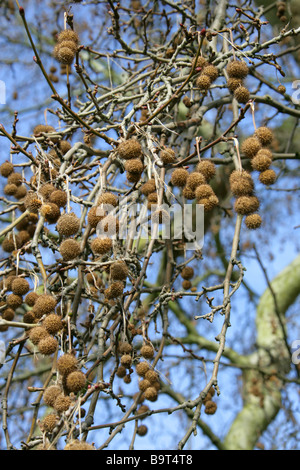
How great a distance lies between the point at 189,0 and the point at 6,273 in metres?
1.85

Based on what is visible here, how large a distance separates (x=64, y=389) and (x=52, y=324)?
0.19 metres

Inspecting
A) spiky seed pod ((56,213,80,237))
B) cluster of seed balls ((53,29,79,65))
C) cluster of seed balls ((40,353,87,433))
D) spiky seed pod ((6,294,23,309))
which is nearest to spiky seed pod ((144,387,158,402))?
cluster of seed balls ((40,353,87,433))

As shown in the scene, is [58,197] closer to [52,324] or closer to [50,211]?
[50,211]

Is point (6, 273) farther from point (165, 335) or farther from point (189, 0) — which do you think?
point (189, 0)

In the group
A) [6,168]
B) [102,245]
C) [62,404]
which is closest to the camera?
[62,404]

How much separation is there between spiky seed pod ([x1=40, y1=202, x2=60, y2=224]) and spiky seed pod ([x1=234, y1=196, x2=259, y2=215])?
59cm

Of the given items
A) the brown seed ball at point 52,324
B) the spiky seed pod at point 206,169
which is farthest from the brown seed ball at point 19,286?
the spiky seed pod at point 206,169

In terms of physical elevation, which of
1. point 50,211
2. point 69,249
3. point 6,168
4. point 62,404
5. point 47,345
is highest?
point 6,168

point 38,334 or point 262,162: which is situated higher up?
point 262,162

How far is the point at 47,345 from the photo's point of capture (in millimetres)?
1616

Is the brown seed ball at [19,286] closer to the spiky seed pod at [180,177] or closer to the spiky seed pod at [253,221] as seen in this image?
the spiky seed pod at [180,177]

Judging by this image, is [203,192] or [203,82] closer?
[203,192]

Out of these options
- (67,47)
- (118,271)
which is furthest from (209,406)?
(67,47)

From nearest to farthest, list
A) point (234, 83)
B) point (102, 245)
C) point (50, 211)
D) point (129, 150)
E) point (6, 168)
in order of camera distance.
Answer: point (102, 245)
point (129, 150)
point (50, 211)
point (234, 83)
point (6, 168)
